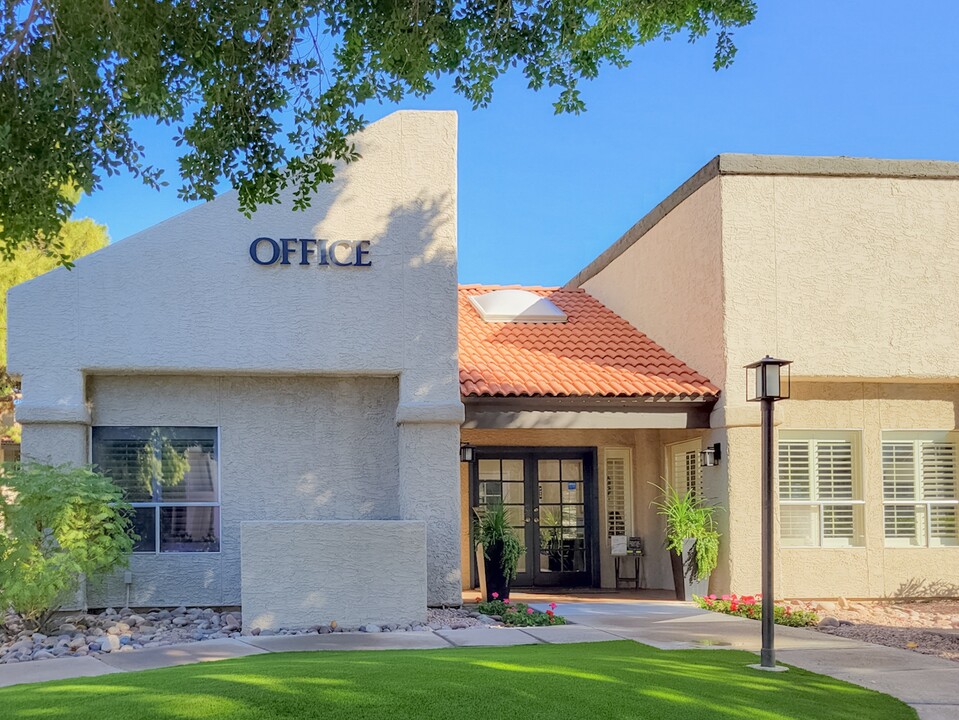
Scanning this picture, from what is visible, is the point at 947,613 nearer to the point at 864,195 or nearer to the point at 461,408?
the point at 864,195

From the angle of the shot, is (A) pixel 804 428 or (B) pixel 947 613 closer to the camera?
(B) pixel 947 613

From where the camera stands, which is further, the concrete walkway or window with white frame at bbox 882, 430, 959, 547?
window with white frame at bbox 882, 430, 959, 547

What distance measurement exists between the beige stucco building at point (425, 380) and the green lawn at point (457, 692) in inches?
148

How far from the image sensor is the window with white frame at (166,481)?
47.7 feet

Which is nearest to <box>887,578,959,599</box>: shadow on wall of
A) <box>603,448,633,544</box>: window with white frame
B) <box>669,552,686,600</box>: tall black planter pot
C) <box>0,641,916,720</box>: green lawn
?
<box>669,552,686,600</box>: tall black planter pot

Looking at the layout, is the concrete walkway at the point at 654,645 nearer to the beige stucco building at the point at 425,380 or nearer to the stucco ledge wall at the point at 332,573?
the stucco ledge wall at the point at 332,573

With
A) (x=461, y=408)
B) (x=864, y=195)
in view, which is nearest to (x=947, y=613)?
(x=864, y=195)

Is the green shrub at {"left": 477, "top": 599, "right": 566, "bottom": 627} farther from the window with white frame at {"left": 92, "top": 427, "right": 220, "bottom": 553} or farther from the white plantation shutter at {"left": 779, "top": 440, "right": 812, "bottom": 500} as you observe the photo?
the white plantation shutter at {"left": 779, "top": 440, "right": 812, "bottom": 500}

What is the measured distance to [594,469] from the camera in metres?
19.0

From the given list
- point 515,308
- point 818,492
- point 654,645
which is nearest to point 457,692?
point 654,645

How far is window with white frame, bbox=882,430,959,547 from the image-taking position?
16.5 metres

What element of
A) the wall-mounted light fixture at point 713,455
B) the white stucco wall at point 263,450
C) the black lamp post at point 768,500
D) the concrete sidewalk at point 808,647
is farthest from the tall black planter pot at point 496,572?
the black lamp post at point 768,500

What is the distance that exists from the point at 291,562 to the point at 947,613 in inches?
339

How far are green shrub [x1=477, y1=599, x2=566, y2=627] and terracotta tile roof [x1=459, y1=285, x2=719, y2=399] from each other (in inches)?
115
